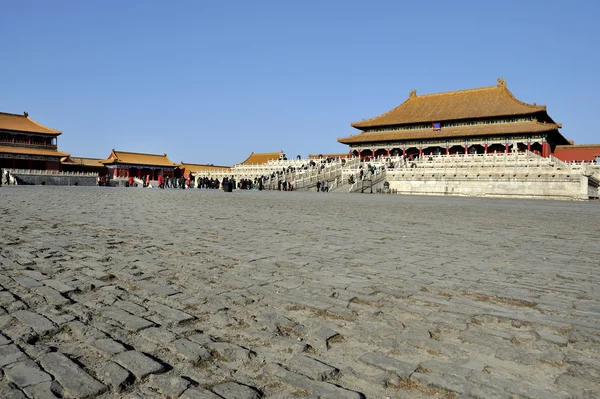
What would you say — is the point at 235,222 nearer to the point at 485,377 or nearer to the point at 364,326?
the point at 364,326

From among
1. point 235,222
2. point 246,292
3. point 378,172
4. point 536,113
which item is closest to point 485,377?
point 246,292

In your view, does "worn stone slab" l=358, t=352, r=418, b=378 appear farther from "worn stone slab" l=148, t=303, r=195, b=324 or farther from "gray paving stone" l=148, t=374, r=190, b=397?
"worn stone slab" l=148, t=303, r=195, b=324

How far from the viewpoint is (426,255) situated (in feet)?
18.4

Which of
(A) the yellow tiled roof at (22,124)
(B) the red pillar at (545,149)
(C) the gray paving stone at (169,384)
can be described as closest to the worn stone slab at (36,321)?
(C) the gray paving stone at (169,384)

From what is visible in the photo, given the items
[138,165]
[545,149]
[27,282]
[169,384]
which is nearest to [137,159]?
[138,165]

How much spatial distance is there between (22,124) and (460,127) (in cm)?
5048

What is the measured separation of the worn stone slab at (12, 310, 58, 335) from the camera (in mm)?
2771

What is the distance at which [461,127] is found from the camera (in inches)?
1800

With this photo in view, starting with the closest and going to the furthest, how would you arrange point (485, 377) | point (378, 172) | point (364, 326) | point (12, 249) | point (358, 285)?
point (485, 377) → point (364, 326) → point (358, 285) → point (12, 249) → point (378, 172)

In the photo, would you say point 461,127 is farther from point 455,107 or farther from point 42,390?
point 42,390

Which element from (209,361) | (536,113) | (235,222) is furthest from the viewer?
(536,113)

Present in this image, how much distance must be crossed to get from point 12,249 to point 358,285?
437 centimetres

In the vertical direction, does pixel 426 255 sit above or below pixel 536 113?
below

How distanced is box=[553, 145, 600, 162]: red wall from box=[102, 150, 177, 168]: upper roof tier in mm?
48579
